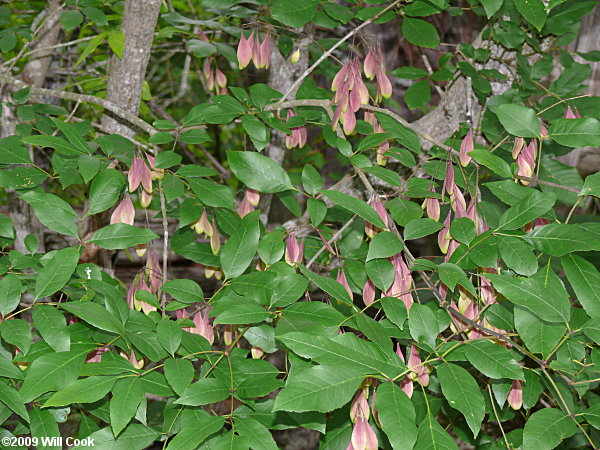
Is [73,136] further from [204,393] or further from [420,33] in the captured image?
[420,33]

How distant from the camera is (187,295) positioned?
1.05m

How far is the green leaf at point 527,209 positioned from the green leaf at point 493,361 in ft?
0.63

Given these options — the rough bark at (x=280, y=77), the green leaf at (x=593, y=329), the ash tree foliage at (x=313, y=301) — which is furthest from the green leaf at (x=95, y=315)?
the rough bark at (x=280, y=77)

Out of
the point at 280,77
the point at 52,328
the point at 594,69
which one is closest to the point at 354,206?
the point at 52,328

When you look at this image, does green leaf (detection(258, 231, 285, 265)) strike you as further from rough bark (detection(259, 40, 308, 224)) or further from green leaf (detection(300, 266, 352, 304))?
rough bark (detection(259, 40, 308, 224))

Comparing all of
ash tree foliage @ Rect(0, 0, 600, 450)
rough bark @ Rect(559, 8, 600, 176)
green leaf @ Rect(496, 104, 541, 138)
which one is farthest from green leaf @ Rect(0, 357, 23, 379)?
rough bark @ Rect(559, 8, 600, 176)

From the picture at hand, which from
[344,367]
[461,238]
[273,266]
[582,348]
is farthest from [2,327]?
[582,348]

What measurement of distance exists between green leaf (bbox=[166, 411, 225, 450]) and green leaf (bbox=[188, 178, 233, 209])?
0.44m

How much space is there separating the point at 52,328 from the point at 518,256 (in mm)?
732

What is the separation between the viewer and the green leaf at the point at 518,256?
918 mm

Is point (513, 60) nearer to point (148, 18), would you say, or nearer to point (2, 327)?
point (148, 18)

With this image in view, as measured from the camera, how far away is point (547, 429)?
885mm

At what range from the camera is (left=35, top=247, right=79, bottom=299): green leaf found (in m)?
0.95

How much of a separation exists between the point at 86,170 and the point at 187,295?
0.99 feet
